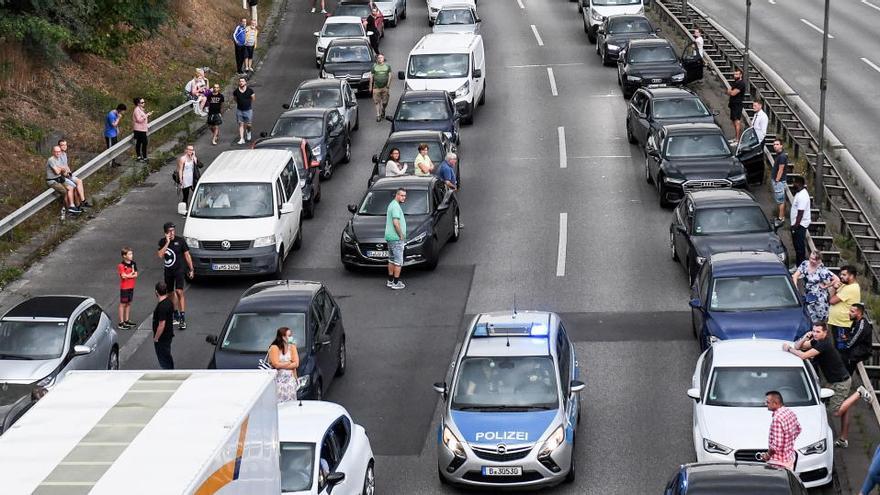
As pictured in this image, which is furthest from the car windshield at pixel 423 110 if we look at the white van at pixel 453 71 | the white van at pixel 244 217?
the white van at pixel 244 217

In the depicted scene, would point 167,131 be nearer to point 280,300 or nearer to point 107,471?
point 280,300

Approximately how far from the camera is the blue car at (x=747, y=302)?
66.7 ft

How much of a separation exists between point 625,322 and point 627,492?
6642mm

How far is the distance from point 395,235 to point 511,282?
7.61 feet

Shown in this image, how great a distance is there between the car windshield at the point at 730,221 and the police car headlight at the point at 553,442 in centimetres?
908

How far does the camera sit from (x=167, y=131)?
37.6m

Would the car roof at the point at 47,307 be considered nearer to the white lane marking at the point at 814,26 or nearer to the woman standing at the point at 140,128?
the woman standing at the point at 140,128

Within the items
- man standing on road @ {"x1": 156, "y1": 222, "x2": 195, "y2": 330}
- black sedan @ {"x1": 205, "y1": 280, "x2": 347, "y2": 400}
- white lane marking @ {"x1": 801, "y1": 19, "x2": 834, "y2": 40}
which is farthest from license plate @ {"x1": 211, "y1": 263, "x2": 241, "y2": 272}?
white lane marking @ {"x1": 801, "y1": 19, "x2": 834, "y2": 40}

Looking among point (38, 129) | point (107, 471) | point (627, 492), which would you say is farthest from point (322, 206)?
point (107, 471)

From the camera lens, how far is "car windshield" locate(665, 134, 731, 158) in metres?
29.8

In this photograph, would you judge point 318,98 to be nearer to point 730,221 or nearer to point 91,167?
point 91,167

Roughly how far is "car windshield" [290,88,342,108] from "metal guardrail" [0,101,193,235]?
3577mm

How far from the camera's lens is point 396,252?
25438 mm

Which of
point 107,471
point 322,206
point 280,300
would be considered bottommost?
point 322,206
